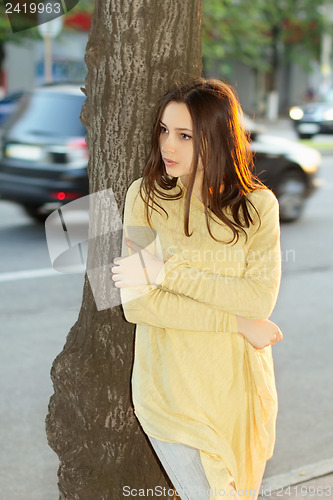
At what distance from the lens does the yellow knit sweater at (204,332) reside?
6.17ft

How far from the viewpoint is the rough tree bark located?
235cm

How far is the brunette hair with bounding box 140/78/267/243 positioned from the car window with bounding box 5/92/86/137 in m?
6.22

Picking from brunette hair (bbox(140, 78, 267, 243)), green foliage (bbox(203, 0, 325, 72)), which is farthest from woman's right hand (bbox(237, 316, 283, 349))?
green foliage (bbox(203, 0, 325, 72))

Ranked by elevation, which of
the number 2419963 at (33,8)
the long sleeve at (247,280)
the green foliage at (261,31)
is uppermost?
the green foliage at (261,31)

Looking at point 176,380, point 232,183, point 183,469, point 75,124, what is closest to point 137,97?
point 232,183

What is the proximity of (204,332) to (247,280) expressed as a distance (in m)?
0.18

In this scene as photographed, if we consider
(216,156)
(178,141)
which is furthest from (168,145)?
(216,156)

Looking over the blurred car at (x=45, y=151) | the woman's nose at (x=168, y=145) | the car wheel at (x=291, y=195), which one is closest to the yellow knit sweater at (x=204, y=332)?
the woman's nose at (x=168, y=145)

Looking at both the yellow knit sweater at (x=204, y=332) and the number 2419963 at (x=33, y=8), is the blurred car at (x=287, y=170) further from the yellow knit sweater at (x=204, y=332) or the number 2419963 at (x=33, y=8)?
the yellow knit sweater at (x=204, y=332)

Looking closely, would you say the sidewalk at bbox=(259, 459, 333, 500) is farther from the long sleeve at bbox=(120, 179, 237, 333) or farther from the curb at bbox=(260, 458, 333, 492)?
the long sleeve at bbox=(120, 179, 237, 333)

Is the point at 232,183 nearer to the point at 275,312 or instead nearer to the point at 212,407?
the point at 212,407

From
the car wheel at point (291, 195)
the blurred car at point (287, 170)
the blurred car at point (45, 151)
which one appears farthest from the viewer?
the car wheel at point (291, 195)

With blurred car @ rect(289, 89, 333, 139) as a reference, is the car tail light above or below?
above

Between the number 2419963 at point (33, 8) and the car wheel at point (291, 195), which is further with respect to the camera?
the car wheel at point (291, 195)
